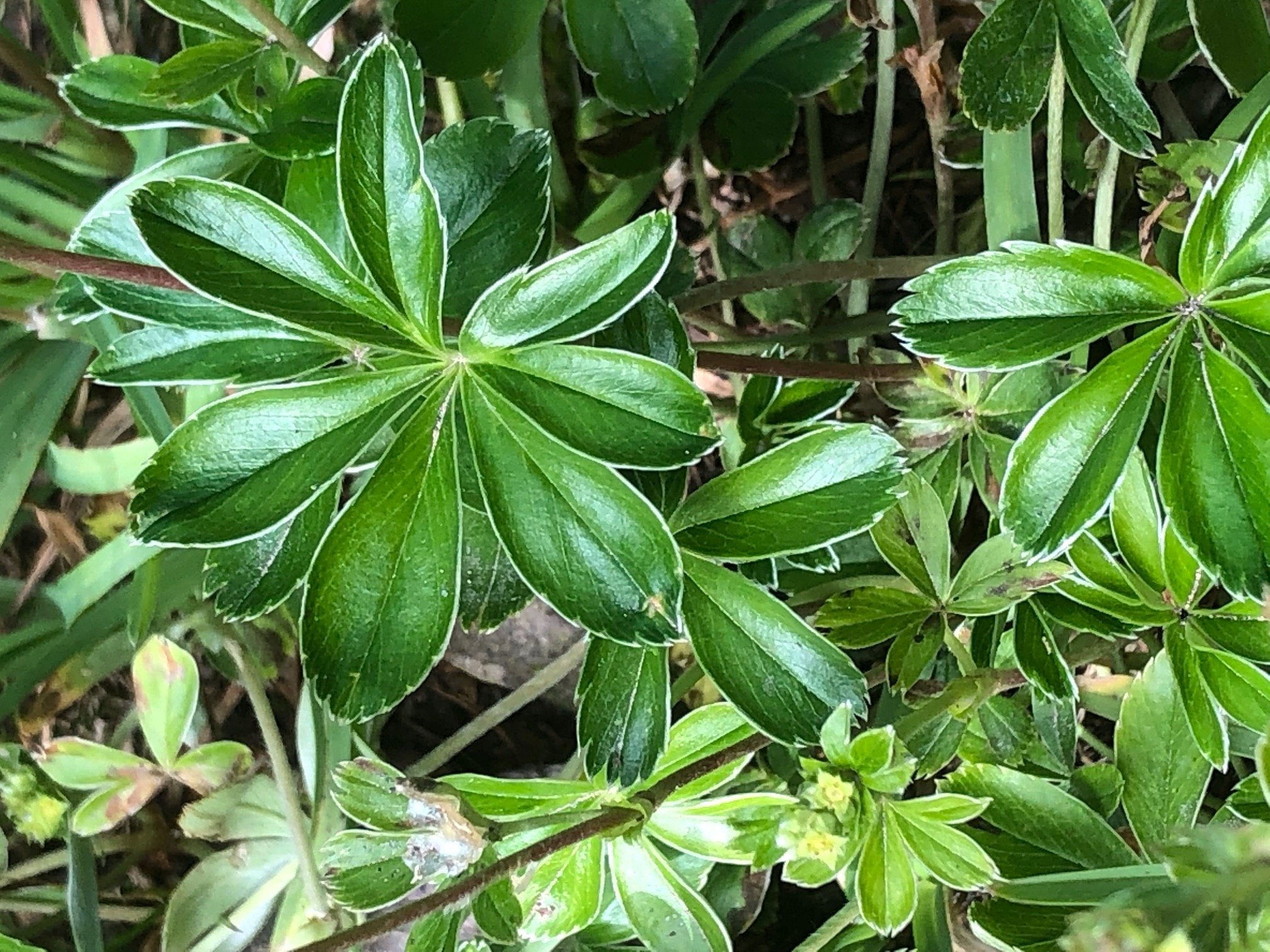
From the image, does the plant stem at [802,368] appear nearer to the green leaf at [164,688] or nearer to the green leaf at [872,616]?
the green leaf at [872,616]

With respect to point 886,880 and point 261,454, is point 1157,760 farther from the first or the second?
point 261,454

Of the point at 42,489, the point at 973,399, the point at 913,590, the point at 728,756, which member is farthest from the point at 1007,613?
the point at 42,489

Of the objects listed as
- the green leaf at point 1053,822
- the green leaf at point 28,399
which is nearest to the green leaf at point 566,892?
the green leaf at point 1053,822

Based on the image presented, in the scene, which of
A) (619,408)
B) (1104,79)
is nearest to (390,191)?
(619,408)

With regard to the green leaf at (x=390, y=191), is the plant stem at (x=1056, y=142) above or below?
below

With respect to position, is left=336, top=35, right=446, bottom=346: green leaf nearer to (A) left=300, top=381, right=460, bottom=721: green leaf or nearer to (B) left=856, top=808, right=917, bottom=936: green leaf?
(A) left=300, top=381, right=460, bottom=721: green leaf

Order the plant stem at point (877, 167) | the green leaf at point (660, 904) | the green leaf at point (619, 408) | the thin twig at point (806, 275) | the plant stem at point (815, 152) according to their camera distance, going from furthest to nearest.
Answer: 1. the plant stem at point (815, 152)
2. the plant stem at point (877, 167)
3. the thin twig at point (806, 275)
4. the green leaf at point (660, 904)
5. the green leaf at point (619, 408)

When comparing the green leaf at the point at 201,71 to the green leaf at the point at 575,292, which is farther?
the green leaf at the point at 201,71
